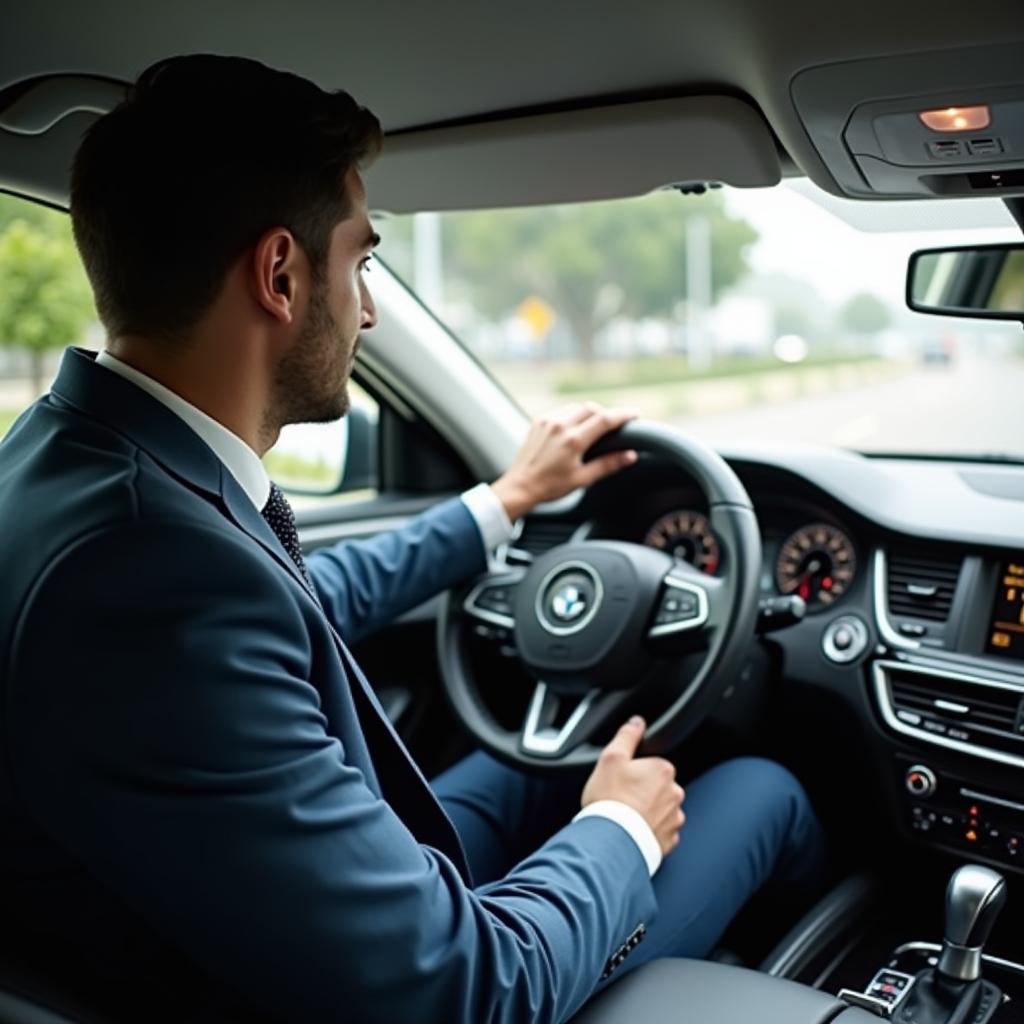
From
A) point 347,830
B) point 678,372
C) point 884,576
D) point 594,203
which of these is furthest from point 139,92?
point 678,372

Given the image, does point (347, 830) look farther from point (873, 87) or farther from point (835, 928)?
point (835, 928)

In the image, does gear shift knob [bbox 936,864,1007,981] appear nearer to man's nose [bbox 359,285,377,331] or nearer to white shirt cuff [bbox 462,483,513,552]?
white shirt cuff [bbox 462,483,513,552]

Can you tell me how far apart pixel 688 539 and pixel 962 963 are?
3.36 ft

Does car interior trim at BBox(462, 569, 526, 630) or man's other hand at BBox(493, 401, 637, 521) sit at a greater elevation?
man's other hand at BBox(493, 401, 637, 521)

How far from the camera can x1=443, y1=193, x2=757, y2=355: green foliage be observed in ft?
12.7

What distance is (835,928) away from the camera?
2.44m

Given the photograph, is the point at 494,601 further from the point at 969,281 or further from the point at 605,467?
the point at 969,281

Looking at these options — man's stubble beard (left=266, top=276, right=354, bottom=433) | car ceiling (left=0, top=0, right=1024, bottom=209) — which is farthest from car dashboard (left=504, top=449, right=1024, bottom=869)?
man's stubble beard (left=266, top=276, right=354, bottom=433)

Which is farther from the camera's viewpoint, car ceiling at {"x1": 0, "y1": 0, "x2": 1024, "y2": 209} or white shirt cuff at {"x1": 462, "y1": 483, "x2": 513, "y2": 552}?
white shirt cuff at {"x1": 462, "y1": 483, "x2": 513, "y2": 552}

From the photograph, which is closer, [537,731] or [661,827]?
[661,827]

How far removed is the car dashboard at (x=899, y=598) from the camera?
90.8 inches

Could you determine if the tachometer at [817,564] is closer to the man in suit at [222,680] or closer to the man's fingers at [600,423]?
the man's fingers at [600,423]

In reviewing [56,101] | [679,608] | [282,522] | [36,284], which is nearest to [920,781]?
[679,608]

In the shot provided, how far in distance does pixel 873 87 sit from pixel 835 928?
5.25 ft
